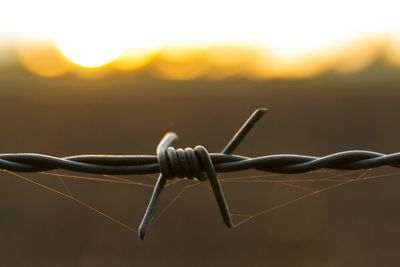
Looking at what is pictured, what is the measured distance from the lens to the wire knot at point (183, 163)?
1.23 metres

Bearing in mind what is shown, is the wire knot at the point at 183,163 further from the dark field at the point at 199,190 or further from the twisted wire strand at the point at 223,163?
the dark field at the point at 199,190

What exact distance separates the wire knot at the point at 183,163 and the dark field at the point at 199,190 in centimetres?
346

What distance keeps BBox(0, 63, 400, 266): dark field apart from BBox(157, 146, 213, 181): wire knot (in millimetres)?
3464

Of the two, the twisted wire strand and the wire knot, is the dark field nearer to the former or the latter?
the twisted wire strand

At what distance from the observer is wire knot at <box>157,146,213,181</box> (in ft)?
4.02

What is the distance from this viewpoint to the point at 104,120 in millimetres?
11461

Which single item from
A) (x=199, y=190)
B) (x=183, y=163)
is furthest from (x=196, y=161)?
(x=199, y=190)

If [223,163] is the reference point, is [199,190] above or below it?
above

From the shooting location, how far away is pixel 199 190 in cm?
748

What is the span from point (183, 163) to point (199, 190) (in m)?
6.27

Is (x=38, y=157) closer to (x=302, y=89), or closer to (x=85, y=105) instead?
(x=85, y=105)

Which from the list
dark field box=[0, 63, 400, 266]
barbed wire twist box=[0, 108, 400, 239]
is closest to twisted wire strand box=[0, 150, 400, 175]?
barbed wire twist box=[0, 108, 400, 239]

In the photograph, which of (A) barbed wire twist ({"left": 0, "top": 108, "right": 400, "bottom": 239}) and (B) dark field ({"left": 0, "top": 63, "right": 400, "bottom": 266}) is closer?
(A) barbed wire twist ({"left": 0, "top": 108, "right": 400, "bottom": 239})

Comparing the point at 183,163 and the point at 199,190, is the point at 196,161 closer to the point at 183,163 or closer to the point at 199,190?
the point at 183,163
